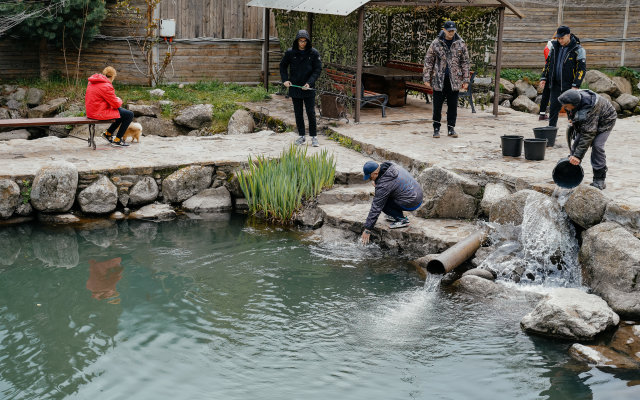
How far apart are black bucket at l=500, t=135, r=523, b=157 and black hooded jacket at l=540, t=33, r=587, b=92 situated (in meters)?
1.56

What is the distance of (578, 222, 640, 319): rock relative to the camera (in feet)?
22.8

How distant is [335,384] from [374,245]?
3.16m

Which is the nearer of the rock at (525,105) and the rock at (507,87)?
the rock at (525,105)

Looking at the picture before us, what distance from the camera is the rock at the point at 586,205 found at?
765cm

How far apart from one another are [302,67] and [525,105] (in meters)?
7.20

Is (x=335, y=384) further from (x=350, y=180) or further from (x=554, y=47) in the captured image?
(x=554, y=47)

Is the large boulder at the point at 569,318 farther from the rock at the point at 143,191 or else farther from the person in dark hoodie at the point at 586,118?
the rock at the point at 143,191

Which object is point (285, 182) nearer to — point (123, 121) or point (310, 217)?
point (310, 217)

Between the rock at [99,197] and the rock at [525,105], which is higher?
the rock at [525,105]

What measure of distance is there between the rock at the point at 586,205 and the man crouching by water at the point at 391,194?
1.72m

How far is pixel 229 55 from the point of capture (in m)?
16.9

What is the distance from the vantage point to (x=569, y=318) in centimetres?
654

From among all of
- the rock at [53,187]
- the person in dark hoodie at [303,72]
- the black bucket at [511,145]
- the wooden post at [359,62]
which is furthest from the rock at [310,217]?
the wooden post at [359,62]

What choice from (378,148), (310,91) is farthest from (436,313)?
(310,91)
